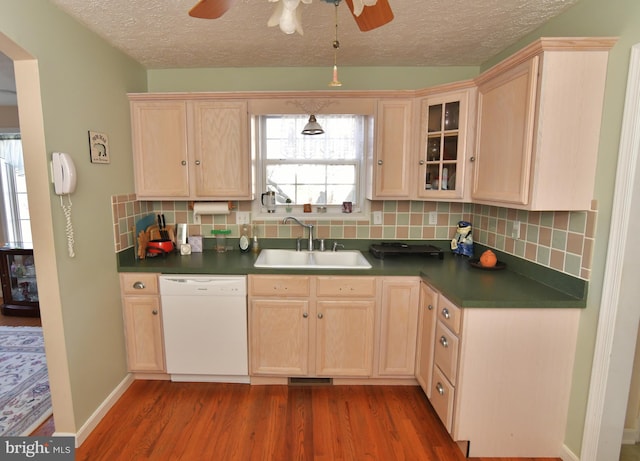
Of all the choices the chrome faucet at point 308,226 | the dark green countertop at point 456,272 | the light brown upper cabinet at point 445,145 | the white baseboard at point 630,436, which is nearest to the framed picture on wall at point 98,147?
the dark green countertop at point 456,272

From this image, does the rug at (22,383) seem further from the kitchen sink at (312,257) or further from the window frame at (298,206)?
the window frame at (298,206)

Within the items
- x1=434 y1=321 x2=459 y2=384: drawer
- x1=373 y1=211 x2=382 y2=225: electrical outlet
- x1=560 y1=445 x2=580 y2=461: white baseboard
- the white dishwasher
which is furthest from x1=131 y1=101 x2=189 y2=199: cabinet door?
x1=560 y1=445 x2=580 y2=461: white baseboard

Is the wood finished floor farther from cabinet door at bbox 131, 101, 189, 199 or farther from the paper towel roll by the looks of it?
cabinet door at bbox 131, 101, 189, 199

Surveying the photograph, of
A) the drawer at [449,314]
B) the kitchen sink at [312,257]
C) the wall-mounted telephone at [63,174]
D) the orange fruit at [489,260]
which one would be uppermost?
the wall-mounted telephone at [63,174]

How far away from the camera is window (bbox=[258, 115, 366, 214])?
2.74 metres

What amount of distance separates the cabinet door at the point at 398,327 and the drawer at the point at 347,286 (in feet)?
0.31

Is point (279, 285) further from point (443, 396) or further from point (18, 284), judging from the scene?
point (18, 284)

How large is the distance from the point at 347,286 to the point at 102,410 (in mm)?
1745

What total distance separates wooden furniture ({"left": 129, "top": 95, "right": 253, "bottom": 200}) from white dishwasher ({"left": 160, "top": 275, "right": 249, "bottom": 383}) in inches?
26.9

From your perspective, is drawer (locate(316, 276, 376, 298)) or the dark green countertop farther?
drawer (locate(316, 276, 376, 298))

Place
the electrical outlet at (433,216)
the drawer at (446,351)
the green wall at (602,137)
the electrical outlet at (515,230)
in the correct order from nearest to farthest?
the green wall at (602,137), the drawer at (446,351), the electrical outlet at (515,230), the electrical outlet at (433,216)

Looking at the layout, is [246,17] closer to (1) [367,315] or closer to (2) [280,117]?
(2) [280,117]

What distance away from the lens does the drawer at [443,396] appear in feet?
5.82

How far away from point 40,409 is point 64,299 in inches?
37.0
